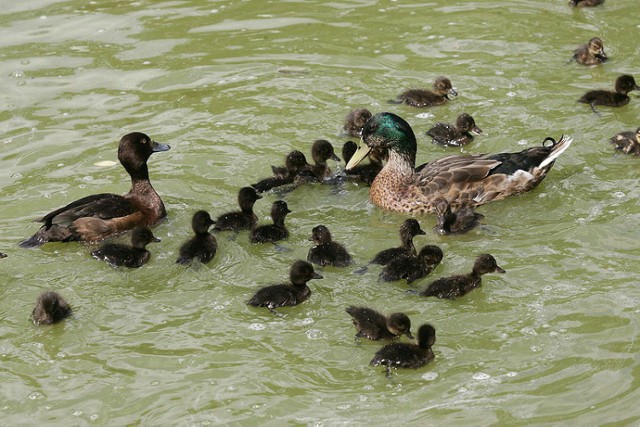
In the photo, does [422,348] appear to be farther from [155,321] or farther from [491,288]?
[155,321]

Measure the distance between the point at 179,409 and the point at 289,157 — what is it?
337 centimetres

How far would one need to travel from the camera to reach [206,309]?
7.93 m

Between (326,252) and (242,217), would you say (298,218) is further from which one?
(326,252)

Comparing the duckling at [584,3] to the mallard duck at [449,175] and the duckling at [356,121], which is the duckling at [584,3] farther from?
the mallard duck at [449,175]

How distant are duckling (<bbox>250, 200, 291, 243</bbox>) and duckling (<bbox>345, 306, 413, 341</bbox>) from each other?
154cm

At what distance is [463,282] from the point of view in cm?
791

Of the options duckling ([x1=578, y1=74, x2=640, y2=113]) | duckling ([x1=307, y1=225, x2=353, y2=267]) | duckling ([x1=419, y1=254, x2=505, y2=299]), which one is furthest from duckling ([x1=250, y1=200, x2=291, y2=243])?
duckling ([x1=578, y1=74, x2=640, y2=113])

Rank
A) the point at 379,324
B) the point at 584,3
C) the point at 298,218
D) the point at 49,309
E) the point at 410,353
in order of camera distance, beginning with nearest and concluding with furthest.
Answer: the point at 410,353
the point at 379,324
the point at 49,309
the point at 298,218
the point at 584,3

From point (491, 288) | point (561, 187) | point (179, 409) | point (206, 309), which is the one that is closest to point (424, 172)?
point (561, 187)

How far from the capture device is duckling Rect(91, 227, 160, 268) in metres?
8.51

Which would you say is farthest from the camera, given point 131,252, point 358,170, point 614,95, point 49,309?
point 614,95

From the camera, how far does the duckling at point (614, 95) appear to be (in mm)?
10789

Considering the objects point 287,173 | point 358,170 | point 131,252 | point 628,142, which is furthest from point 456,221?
point 131,252

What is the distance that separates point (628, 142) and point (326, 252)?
3.26m
